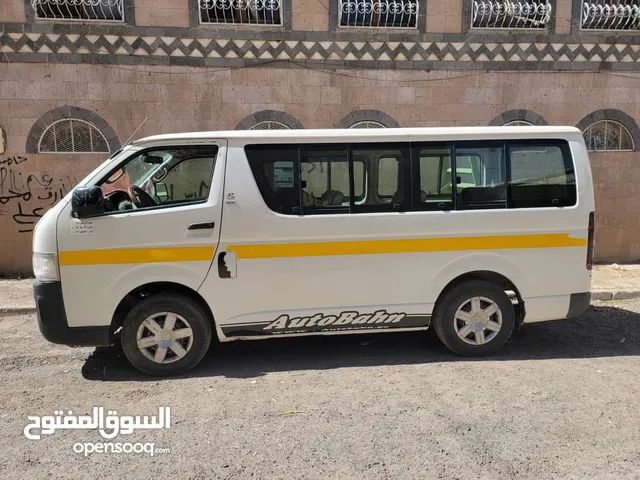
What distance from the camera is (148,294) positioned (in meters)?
4.30

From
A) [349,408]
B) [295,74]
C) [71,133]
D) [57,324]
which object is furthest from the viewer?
[295,74]

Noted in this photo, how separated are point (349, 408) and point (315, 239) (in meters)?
1.45

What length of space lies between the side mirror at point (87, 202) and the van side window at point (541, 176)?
364 centimetres

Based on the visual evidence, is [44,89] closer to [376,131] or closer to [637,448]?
[376,131]

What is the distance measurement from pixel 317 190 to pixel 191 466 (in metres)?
2.40

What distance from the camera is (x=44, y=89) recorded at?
25.9ft

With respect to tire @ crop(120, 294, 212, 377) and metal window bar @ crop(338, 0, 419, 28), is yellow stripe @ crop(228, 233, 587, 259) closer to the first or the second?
tire @ crop(120, 294, 212, 377)

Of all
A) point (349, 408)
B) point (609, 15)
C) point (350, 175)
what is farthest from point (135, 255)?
point (609, 15)

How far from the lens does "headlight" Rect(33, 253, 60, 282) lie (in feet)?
13.1

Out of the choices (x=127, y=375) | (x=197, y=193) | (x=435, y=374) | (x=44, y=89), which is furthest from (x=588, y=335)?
(x=44, y=89)

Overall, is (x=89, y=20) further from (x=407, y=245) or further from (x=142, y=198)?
(x=407, y=245)

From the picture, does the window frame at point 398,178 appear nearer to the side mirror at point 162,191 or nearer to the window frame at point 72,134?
the side mirror at point 162,191

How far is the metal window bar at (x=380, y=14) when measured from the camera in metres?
8.44

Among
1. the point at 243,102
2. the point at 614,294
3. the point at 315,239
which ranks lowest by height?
the point at 614,294
